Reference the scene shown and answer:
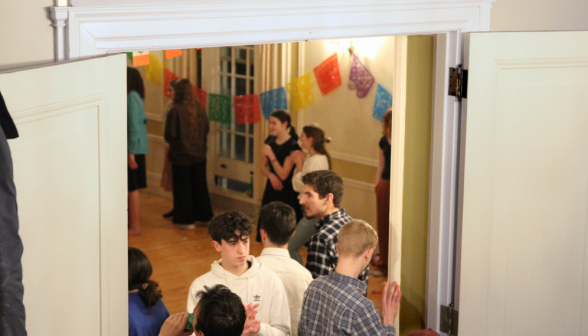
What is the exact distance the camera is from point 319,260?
3.58m

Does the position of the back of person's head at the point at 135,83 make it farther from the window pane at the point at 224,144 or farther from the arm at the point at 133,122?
the window pane at the point at 224,144

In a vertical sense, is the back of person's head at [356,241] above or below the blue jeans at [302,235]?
above

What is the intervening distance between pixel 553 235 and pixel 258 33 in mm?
1712

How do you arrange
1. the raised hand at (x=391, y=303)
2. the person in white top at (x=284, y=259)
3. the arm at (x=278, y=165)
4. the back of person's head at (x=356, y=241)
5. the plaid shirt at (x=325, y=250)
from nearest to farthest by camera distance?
the back of person's head at (x=356, y=241) < the raised hand at (x=391, y=303) < the person in white top at (x=284, y=259) < the plaid shirt at (x=325, y=250) < the arm at (x=278, y=165)

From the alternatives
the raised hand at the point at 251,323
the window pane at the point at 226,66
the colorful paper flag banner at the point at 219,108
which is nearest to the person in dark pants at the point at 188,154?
the colorful paper flag banner at the point at 219,108

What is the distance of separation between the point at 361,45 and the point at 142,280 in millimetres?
3884

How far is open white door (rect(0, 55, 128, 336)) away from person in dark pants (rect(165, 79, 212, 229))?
4.69 meters

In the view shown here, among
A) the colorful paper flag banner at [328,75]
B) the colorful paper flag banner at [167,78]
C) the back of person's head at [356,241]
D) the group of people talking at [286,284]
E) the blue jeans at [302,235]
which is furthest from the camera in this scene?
the colorful paper flag banner at [167,78]

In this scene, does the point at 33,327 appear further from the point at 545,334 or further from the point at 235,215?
the point at 545,334

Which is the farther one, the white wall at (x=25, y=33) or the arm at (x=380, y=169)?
the arm at (x=380, y=169)

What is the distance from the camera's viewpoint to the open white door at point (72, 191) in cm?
182

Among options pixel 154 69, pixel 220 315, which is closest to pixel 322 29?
pixel 220 315

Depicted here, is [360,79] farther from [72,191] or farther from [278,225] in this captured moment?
[72,191]

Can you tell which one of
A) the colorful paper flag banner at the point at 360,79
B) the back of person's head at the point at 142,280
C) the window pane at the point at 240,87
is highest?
the colorful paper flag banner at the point at 360,79
